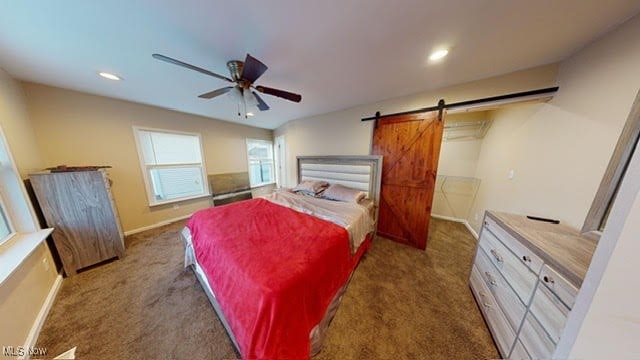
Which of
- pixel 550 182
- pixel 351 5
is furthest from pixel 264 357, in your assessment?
pixel 550 182

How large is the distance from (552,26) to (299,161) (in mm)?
3464

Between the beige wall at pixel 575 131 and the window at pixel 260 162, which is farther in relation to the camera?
the window at pixel 260 162

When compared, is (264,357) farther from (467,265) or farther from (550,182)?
(550,182)

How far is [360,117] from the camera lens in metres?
2.97

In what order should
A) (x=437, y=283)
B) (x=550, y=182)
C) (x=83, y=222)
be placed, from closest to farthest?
(x=550, y=182) < (x=437, y=283) < (x=83, y=222)

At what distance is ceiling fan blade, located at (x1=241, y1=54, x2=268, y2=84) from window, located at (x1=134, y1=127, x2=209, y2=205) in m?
2.78

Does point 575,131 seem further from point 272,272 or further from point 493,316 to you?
point 272,272

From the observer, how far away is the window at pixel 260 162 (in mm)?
4559

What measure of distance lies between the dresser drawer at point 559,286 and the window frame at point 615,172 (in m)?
0.60

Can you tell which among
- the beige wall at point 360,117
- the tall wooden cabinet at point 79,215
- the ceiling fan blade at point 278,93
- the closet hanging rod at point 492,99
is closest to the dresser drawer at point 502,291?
the closet hanging rod at point 492,99

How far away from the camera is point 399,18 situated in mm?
1154

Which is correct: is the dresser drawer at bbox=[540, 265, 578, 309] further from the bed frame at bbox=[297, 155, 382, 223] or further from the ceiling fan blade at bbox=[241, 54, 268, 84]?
the ceiling fan blade at bbox=[241, 54, 268, 84]

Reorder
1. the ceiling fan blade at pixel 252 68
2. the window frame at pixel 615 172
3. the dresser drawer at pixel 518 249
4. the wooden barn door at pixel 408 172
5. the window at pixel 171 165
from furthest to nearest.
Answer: the window at pixel 171 165 < the wooden barn door at pixel 408 172 < the ceiling fan blade at pixel 252 68 < the dresser drawer at pixel 518 249 < the window frame at pixel 615 172
